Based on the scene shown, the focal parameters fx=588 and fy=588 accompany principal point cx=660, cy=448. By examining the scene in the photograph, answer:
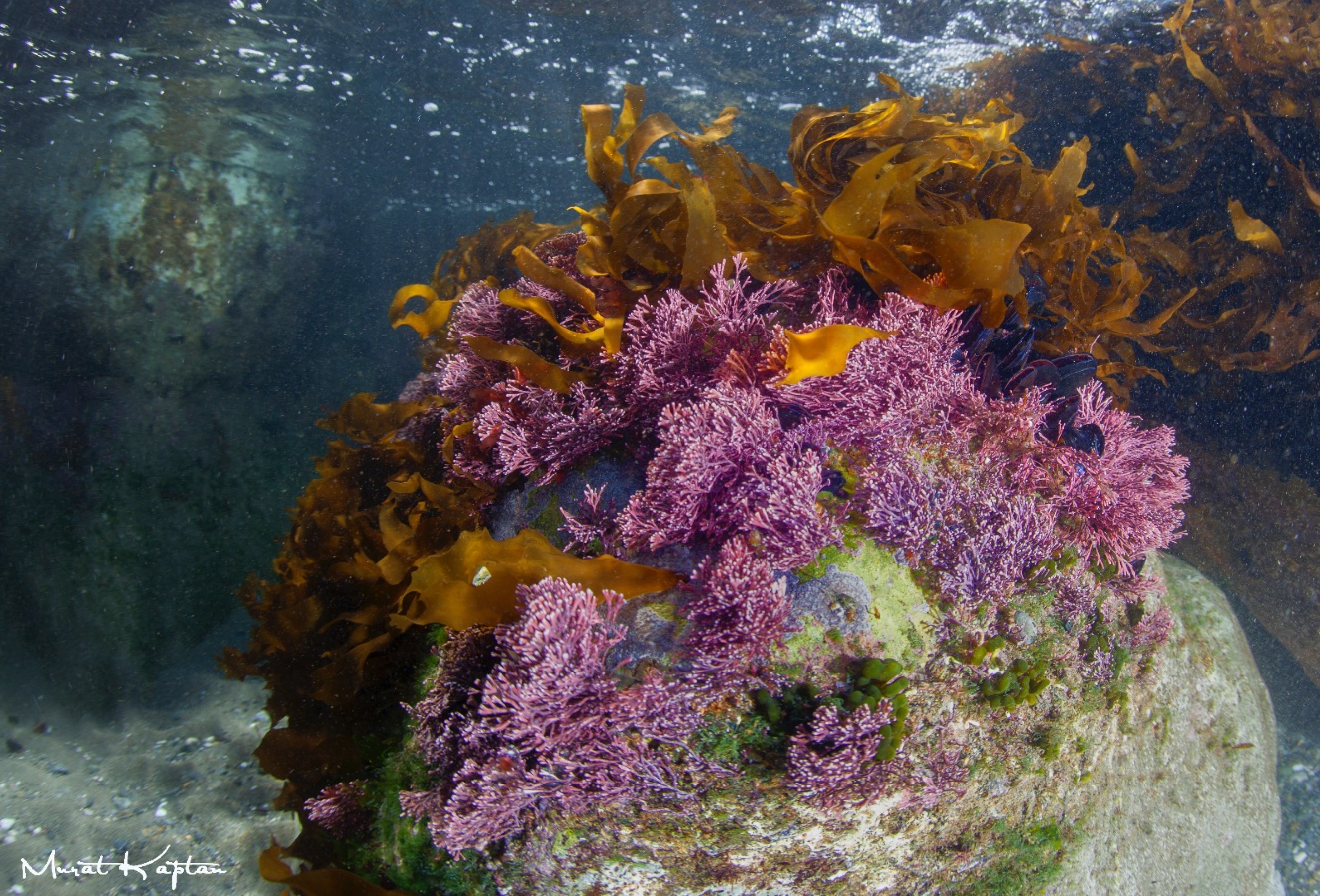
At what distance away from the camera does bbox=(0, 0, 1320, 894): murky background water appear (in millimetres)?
5793

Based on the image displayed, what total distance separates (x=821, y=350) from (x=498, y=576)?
1438 mm

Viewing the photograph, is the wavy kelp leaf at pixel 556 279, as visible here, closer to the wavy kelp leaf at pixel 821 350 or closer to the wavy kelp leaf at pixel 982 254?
the wavy kelp leaf at pixel 821 350

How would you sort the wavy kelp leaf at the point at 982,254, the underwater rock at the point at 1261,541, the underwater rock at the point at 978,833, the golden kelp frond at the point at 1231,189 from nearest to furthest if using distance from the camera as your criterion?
the underwater rock at the point at 978,833 < the wavy kelp leaf at the point at 982,254 < the golden kelp frond at the point at 1231,189 < the underwater rock at the point at 1261,541

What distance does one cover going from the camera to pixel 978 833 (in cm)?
231

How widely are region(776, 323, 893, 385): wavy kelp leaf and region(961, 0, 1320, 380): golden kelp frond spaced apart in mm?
3557

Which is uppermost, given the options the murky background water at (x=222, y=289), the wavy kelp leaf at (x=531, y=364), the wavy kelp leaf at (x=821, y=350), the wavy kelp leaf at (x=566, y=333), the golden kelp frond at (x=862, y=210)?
the golden kelp frond at (x=862, y=210)

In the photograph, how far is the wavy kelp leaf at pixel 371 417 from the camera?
11.9ft

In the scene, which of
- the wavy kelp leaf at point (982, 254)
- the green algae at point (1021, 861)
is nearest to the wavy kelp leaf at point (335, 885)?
the green algae at point (1021, 861)

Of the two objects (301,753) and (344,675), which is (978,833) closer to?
(344,675)

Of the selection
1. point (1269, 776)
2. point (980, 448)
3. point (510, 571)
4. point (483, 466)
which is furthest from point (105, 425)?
point (1269, 776)

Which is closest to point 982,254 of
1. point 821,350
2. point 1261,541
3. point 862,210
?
point 862,210

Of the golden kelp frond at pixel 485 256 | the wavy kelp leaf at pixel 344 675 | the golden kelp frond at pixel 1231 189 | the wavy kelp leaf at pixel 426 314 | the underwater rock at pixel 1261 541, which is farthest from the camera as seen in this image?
the underwater rock at pixel 1261 541

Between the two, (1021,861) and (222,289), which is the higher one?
(1021,861)

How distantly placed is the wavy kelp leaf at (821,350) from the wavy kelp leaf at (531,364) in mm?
962
